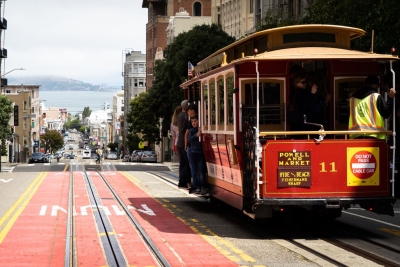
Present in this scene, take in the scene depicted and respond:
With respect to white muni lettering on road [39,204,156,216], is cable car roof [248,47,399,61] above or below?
above

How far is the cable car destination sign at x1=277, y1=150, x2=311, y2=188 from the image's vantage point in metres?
13.1

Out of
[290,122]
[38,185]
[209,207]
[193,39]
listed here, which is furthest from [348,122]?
[193,39]

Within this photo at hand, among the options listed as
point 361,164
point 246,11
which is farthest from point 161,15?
point 361,164

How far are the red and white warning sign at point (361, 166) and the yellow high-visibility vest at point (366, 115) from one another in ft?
1.01

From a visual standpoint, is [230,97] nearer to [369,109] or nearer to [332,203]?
[369,109]

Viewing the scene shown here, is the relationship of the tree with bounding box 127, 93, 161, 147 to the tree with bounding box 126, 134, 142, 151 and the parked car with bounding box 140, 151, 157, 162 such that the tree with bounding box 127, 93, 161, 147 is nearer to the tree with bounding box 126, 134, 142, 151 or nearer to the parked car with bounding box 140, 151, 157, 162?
the tree with bounding box 126, 134, 142, 151

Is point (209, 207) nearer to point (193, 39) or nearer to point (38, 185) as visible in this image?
point (38, 185)

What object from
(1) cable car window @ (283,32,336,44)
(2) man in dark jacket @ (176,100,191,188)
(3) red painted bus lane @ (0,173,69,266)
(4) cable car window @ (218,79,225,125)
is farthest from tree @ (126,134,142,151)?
(1) cable car window @ (283,32,336,44)

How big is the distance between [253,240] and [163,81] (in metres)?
52.4

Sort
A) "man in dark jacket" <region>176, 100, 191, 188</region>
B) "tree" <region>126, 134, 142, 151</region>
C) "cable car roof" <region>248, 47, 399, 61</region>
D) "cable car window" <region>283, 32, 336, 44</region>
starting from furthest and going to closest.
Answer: "tree" <region>126, 134, 142, 151</region>, "man in dark jacket" <region>176, 100, 191, 188</region>, "cable car window" <region>283, 32, 336, 44</region>, "cable car roof" <region>248, 47, 399, 61</region>

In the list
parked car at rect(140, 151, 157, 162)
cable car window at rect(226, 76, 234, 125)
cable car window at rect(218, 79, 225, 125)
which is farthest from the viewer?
parked car at rect(140, 151, 157, 162)

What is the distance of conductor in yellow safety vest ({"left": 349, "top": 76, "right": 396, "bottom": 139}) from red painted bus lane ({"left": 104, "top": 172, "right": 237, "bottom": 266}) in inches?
115

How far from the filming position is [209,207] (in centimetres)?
1908

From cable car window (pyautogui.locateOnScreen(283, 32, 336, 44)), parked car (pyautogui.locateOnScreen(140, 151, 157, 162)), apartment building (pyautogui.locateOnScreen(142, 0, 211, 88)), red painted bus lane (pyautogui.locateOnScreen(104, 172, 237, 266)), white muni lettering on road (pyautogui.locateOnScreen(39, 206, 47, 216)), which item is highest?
apartment building (pyautogui.locateOnScreen(142, 0, 211, 88))
